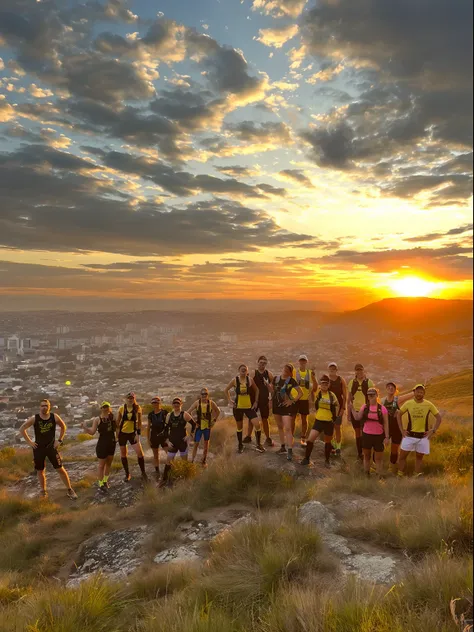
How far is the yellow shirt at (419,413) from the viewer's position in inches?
313

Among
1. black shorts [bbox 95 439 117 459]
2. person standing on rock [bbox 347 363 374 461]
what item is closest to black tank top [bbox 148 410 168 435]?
black shorts [bbox 95 439 117 459]

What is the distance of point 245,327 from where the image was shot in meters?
23.1

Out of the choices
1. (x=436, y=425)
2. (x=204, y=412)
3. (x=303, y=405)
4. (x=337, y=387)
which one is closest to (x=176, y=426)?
(x=204, y=412)

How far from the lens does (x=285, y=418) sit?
31.3ft

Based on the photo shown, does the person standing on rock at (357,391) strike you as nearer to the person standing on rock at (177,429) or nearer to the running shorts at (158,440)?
the person standing on rock at (177,429)

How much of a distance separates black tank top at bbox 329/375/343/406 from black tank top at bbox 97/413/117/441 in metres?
5.52

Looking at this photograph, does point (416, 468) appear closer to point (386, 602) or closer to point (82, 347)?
point (386, 602)

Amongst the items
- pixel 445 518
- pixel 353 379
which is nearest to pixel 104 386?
pixel 353 379

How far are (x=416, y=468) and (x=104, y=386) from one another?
9.56 metres

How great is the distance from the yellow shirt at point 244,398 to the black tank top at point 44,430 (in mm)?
4526

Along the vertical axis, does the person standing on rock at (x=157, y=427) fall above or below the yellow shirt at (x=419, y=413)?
below

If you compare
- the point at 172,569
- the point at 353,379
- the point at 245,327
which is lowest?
the point at 172,569

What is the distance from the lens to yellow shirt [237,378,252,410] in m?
9.71

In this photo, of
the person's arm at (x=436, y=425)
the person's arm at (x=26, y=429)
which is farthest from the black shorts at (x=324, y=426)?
the person's arm at (x=26, y=429)
